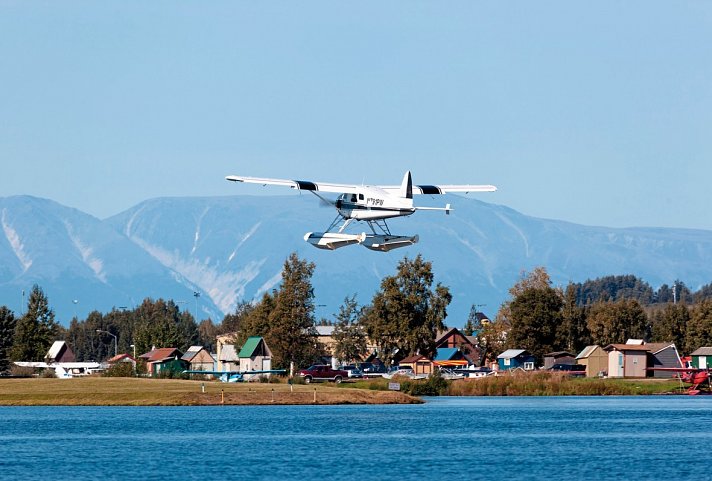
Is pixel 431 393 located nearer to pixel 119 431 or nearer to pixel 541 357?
pixel 541 357

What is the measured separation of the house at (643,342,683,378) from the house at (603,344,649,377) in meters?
1.10

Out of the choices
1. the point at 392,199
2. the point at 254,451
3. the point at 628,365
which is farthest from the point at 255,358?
the point at 254,451

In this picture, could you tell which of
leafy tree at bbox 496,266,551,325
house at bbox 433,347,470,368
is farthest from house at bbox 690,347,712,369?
house at bbox 433,347,470,368

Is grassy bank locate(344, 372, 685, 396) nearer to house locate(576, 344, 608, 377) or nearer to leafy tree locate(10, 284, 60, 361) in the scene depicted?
house locate(576, 344, 608, 377)

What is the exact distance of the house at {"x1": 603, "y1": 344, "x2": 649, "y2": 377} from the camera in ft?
524

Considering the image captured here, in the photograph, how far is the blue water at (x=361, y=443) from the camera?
2218 inches

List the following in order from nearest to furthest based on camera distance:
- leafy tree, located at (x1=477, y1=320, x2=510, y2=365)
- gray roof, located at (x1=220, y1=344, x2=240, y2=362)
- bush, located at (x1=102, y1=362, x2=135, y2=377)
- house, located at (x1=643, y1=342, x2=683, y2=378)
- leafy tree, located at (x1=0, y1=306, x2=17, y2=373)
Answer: bush, located at (x1=102, y1=362, x2=135, y2=377) < house, located at (x1=643, y1=342, x2=683, y2=378) < leafy tree, located at (x1=0, y1=306, x2=17, y2=373) < leafy tree, located at (x1=477, y1=320, x2=510, y2=365) < gray roof, located at (x1=220, y1=344, x2=240, y2=362)

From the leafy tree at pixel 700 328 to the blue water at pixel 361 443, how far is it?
2665 inches

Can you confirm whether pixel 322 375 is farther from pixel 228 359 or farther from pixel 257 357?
pixel 228 359

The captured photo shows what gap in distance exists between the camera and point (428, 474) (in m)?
55.2

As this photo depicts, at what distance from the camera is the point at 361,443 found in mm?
69312

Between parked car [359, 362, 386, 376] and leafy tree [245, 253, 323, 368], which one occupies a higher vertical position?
leafy tree [245, 253, 323, 368]

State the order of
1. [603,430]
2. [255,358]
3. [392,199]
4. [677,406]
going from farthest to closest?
[255,358] < [677,406] < [392,199] < [603,430]

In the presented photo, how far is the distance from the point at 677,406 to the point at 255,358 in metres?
63.8
